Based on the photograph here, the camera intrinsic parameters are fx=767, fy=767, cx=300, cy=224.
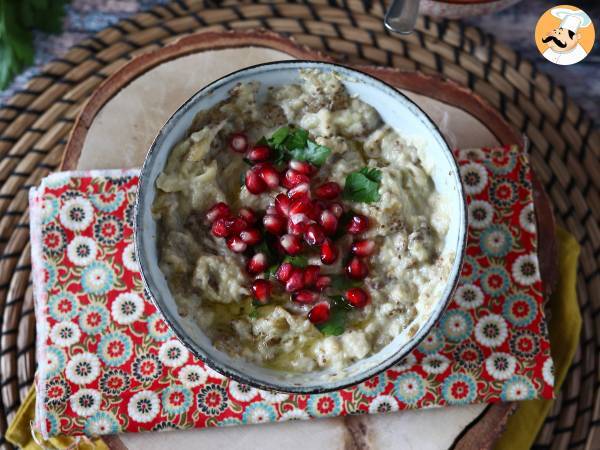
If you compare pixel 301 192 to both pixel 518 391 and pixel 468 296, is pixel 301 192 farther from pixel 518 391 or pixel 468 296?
pixel 518 391

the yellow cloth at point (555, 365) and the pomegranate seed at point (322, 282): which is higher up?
the pomegranate seed at point (322, 282)

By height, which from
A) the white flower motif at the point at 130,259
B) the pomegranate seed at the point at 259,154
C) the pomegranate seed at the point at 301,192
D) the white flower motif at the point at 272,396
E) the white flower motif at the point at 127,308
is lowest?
the white flower motif at the point at 272,396

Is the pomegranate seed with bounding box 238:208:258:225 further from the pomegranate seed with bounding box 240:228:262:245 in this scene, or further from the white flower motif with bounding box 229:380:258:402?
the white flower motif with bounding box 229:380:258:402

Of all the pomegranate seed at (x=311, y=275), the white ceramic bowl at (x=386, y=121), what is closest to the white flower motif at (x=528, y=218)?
the white ceramic bowl at (x=386, y=121)

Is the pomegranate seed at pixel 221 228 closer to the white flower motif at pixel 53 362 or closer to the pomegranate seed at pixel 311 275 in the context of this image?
the pomegranate seed at pixel 311 275

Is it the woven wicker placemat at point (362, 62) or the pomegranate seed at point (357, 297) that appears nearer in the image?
the pomegranate seed at point (357, 297)

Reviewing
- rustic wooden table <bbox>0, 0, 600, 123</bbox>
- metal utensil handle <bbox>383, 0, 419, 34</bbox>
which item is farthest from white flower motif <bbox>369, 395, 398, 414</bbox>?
rustic wooden table <bbox>0, 0, 600, 123</bbox>
